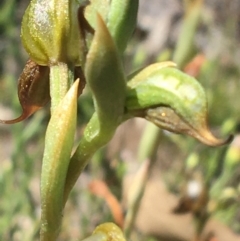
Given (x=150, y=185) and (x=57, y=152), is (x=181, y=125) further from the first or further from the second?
(x=150, y=185)

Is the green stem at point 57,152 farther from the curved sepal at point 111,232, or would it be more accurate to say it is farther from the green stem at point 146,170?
the green stem at point 146,170

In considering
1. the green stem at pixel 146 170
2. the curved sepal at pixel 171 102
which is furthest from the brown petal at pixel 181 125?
the green stem at pixel 146 170

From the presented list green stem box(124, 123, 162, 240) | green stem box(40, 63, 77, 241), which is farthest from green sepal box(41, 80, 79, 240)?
green stem box(124, 123, 162, 240)

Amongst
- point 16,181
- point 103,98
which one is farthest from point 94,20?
point 16,181

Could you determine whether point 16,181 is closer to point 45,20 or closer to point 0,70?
point 45,20

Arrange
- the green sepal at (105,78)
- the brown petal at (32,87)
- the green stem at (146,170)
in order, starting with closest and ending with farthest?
1. the green sepal at (105,78)
2. the brown petal at (32,87)
3. the green stem at (146,170)

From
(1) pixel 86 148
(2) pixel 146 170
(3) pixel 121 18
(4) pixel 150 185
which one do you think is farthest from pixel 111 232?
(4) pixel 150 185
